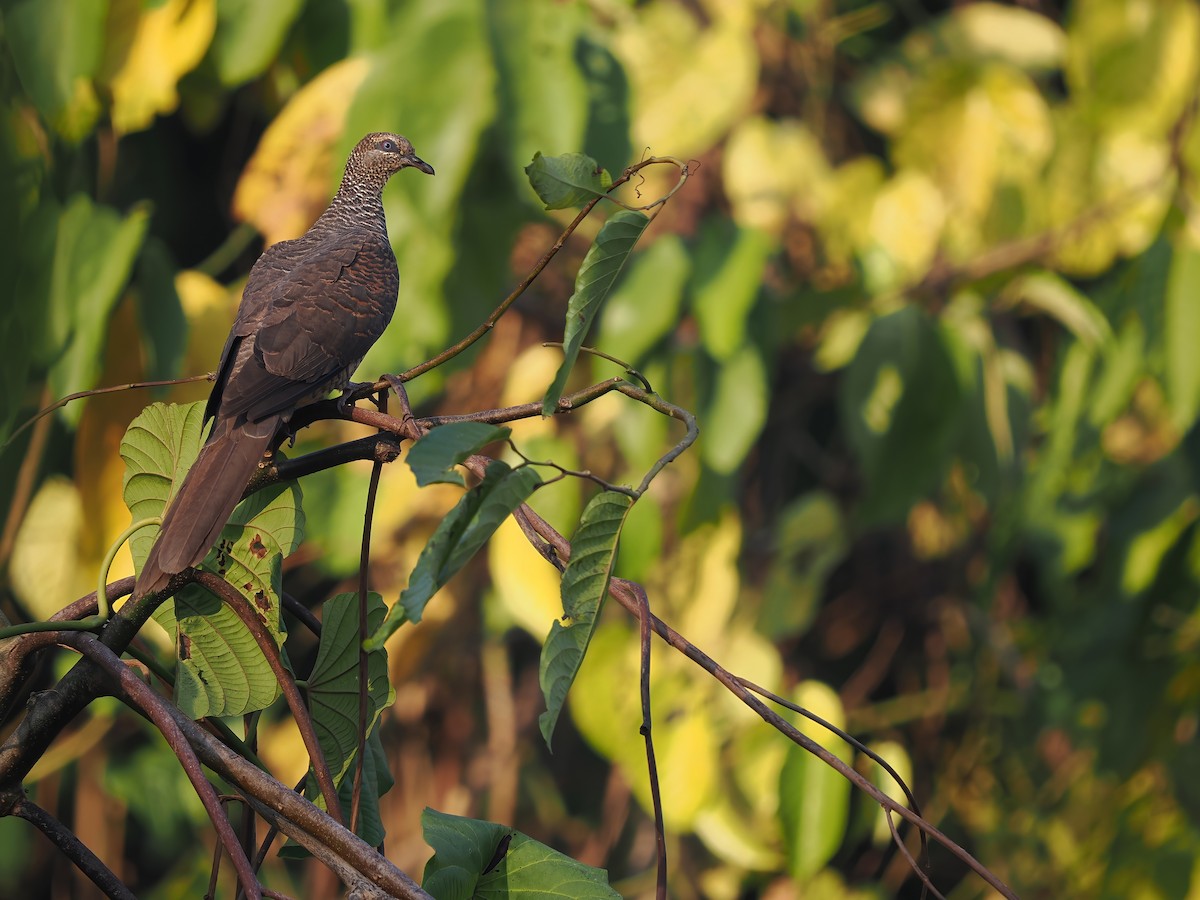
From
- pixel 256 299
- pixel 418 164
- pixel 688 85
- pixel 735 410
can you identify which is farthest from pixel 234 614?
pixel 688 85

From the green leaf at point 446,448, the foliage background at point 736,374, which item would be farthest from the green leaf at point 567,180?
the foliage background at point 736,374

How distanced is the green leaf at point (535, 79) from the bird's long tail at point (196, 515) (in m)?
1.22

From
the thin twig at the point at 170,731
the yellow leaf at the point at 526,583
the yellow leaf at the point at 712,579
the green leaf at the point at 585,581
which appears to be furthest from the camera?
the yellow leaf at the point at 712,579

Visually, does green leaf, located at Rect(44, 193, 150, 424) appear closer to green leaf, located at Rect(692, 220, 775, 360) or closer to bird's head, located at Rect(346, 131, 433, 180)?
bird's head, located at Rect(346, 131, 433, 180)

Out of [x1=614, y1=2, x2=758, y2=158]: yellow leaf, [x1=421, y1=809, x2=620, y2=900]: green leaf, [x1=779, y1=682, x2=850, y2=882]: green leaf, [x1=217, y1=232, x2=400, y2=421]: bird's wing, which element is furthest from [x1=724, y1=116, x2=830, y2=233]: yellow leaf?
[x1=421, y1=809, x2=620, y2=900]: green leaf

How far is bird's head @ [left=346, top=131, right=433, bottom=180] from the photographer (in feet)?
6.95

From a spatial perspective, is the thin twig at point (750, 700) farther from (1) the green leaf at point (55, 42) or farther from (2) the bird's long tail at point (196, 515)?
(1) the green leaf at point (55, 42)

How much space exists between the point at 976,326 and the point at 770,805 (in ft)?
3.91

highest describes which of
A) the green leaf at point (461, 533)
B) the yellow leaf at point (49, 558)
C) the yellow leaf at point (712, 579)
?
the green leaf at point (461, 533)

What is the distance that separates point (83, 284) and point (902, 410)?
1.65 m

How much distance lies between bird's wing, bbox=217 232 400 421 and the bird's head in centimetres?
26

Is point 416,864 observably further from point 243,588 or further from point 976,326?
point 243,588

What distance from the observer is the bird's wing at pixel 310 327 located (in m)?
1.44

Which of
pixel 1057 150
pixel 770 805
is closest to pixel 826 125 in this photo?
pixel 1057 150
